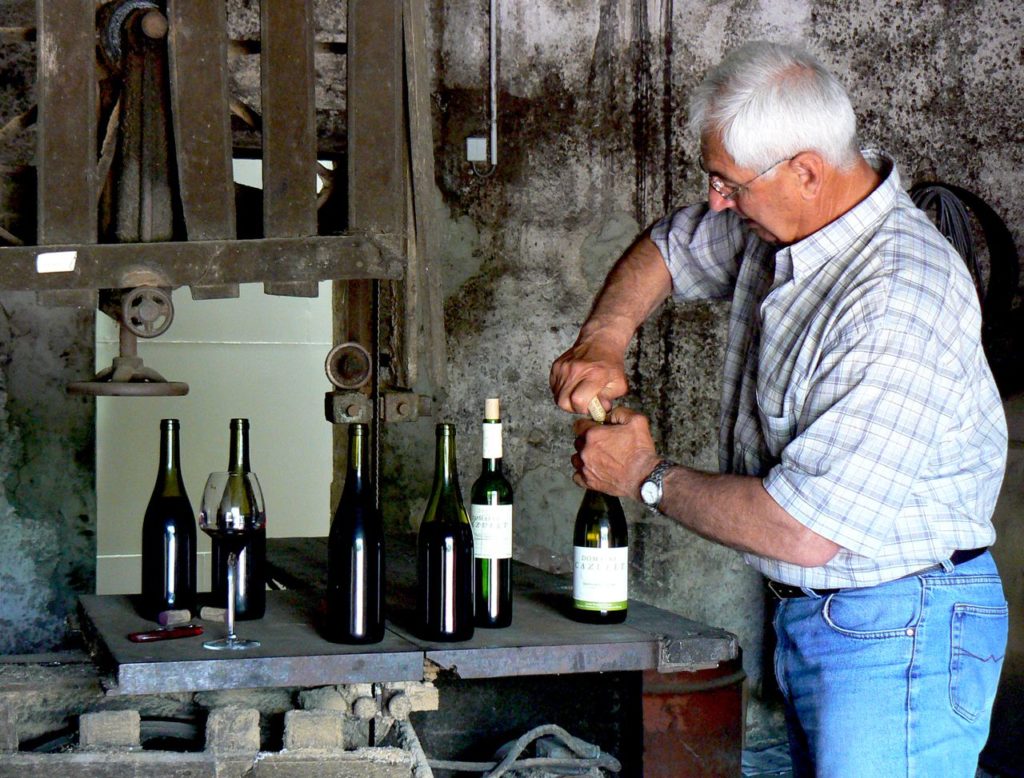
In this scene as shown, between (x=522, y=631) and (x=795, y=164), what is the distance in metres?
0.88

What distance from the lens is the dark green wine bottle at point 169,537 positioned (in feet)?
6.97

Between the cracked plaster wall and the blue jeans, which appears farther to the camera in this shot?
the cracked plaster wall

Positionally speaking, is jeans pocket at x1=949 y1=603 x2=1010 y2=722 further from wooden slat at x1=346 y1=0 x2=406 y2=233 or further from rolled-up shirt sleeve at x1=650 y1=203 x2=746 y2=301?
wooden slat at x1=346 y1=0 x2=406 y2=233

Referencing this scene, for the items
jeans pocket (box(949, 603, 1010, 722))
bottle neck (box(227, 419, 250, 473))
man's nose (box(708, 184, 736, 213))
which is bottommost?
jeans pocket (box(949, 603, 1010, 722))

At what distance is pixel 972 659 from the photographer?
178cm

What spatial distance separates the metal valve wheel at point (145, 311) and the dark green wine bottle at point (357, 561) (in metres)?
0.38

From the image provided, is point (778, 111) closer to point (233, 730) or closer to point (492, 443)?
point (492, 443)

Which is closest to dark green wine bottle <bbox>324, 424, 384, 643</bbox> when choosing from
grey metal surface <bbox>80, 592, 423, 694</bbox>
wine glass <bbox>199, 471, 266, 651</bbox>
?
grey metal surface <bbox>80, 592, 423, 694</bbox>

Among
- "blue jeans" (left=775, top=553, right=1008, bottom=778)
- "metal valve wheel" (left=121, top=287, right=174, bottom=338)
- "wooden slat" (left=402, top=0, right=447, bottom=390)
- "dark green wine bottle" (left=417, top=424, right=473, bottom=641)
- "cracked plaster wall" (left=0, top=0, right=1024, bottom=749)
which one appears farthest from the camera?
"cracked plaster wall" (left=0, top=0, right=1024, bottom=749)

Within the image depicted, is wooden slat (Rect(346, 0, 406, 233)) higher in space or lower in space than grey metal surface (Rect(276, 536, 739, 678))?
higher

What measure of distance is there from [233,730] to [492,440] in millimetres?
622

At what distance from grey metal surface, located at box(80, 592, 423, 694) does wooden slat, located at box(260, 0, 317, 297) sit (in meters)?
0.64

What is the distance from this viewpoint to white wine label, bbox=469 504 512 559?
6.33 feet

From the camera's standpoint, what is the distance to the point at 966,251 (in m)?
4.15
